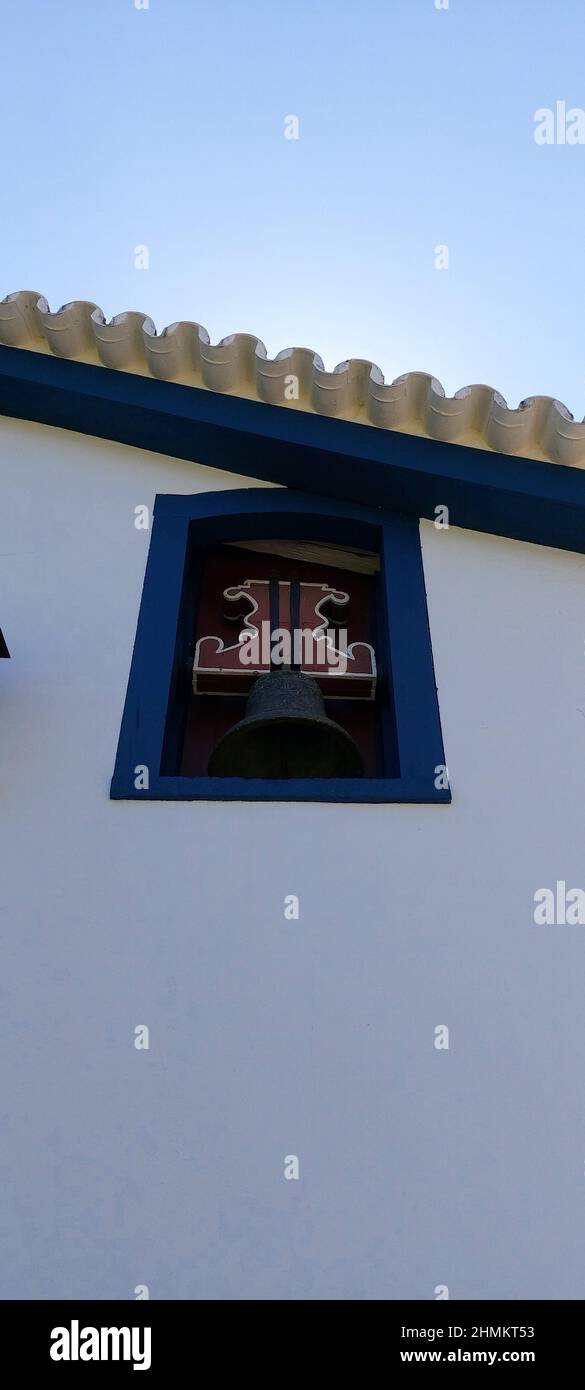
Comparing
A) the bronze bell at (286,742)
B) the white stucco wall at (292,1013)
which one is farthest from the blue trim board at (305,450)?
the bronze bell at (286,742)

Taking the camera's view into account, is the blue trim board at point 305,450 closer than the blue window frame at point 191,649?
No

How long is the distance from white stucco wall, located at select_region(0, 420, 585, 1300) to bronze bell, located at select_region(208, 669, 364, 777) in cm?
27

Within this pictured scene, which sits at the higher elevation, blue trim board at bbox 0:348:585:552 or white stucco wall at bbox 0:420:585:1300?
blue trim board at bbox 0:348:585:552

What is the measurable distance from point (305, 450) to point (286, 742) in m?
0.96

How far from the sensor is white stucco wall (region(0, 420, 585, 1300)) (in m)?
2.31

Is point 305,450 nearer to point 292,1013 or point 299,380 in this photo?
point 299,380

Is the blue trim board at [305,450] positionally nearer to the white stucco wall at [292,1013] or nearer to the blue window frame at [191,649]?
the blue window frame at [191,649]

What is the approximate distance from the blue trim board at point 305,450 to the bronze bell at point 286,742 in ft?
2.50

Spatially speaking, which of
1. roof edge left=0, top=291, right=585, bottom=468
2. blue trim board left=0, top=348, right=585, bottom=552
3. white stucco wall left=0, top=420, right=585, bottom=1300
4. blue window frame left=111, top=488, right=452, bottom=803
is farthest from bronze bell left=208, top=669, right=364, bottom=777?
roof edge left=0, top=291, right=585, bottom=468

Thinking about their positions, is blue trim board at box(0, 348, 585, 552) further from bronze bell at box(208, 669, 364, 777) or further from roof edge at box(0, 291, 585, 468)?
bronze bell at box(208, 669, 364, 777)

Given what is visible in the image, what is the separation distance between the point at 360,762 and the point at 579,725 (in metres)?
0.54

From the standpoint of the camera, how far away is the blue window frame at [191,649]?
3006mm

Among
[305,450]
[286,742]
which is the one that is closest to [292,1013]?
[286,742]
